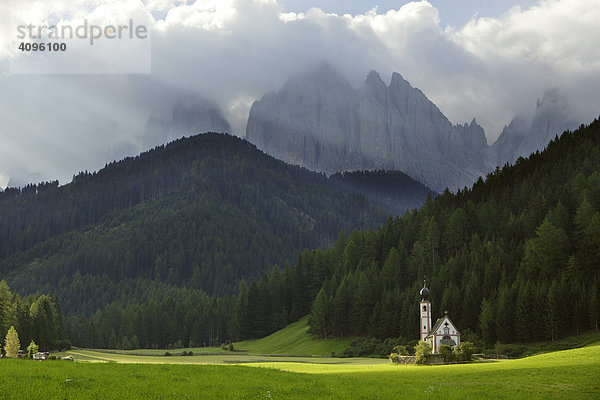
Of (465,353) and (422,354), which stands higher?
(465,353)

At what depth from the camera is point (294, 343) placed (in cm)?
14475

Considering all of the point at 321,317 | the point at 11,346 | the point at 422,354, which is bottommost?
the point at 422,354

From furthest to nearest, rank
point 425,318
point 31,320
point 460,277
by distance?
1. point 31,320
2. point 460,277
3. point 425,318

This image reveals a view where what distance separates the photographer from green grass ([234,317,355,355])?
131 meters

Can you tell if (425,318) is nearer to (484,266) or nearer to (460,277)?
(484,266)

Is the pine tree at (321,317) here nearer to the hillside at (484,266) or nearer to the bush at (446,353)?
the hillside at (484,266)

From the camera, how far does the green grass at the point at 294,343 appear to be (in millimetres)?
131062

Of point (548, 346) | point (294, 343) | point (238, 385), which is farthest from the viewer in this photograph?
point (294, 343)

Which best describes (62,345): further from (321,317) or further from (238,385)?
(238,385)

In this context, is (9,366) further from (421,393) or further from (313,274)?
(313,274)

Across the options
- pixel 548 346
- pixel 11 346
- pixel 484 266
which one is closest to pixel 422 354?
pixel 548 346

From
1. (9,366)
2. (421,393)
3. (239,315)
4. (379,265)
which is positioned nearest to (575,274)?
(379,265)

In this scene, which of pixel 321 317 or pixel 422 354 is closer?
pixel 422 354

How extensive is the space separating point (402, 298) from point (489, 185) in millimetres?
56773
